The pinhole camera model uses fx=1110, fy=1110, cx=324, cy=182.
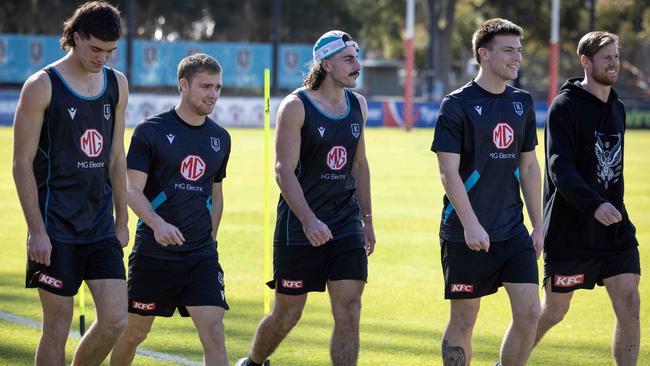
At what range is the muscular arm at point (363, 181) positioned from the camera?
7219mm

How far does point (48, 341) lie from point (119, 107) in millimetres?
1363

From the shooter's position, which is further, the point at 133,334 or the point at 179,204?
the point at 133,334

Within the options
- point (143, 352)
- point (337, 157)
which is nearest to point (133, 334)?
point (143, 352)

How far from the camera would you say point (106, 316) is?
238 inches

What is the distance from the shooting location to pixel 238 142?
31.9 meters

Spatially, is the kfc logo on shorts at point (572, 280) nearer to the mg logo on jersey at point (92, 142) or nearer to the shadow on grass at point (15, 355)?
Result: the mg logo on jersey at point (92, 142)

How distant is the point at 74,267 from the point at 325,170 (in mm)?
1719

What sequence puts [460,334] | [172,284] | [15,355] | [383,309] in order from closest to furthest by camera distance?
[172,284], [460,334], [15,355], [383,309]

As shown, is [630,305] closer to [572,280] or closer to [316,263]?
[572,280]

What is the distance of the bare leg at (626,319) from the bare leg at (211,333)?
2486mm

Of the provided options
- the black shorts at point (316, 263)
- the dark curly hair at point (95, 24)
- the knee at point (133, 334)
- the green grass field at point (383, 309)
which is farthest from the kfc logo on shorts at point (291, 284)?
the dark curly hair at point (95, 24)

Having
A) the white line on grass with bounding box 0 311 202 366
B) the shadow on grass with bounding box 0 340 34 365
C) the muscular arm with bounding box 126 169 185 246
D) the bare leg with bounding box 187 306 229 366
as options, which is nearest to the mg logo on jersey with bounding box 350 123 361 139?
the muscular arm with bounding box 126 169 185 246

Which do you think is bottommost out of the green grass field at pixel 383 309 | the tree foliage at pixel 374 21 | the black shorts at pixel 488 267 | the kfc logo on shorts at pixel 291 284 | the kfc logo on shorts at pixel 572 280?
the green grass field at pixel 383 309

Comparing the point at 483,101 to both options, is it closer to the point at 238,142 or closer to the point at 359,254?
the point at 359,254
